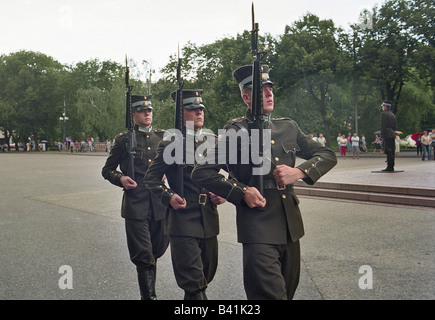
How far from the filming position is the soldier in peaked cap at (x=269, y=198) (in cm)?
248

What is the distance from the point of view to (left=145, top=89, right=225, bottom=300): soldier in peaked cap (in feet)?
10.0

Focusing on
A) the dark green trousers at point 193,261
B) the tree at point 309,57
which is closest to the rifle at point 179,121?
the dark green trousers at point 193,261

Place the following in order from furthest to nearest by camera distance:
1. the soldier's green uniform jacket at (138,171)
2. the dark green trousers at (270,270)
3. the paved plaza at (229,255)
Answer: the paved plaza at (229,255) < the soldier's green uniform jacket at (138,171) < the dark green trousers at (270,270)

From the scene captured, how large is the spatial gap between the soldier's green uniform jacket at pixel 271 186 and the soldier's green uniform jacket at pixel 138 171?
1.30 m

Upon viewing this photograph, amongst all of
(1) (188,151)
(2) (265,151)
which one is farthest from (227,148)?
(1) (188,151)

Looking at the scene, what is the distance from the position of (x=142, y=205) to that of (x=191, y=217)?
77 centimetres

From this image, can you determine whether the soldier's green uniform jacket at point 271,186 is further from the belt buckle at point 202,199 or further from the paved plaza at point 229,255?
the paved plaza at point 229,255

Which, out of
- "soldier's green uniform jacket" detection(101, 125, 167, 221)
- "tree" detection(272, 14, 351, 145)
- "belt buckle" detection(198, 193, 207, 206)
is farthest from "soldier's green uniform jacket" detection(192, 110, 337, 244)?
"tree" detection(272, 14, 351, 145)

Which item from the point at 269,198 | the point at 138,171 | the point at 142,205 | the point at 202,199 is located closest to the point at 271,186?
the point at 269,198

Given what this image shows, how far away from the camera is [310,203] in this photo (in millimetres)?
9336

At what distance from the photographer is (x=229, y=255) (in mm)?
5316

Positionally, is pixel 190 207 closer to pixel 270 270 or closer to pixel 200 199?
pixel 200 199

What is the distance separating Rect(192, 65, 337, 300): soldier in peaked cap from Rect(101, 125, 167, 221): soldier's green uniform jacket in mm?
1302

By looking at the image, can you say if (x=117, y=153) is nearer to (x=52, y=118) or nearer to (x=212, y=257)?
(x=212, y=257)
